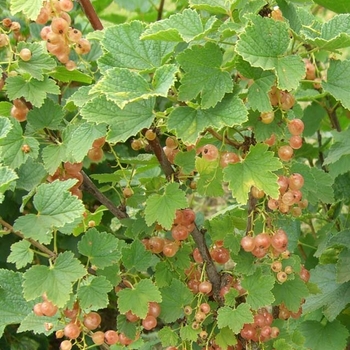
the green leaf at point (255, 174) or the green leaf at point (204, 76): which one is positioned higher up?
the green leaf at point (204, 76)

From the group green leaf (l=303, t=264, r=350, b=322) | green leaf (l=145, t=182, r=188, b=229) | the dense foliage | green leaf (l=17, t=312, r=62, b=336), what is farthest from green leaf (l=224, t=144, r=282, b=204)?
green leaf (l=303, t=264, r=350, b=322)

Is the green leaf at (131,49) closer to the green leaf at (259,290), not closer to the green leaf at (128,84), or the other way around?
the green leaf at (128,84)

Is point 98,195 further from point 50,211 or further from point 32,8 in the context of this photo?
point 32,8

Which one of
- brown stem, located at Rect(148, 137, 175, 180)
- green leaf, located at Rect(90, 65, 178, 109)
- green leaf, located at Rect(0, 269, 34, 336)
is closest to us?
green leaf, located at Rect(90, 65, 178, 109)

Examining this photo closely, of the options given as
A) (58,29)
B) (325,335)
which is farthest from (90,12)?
(325,335)

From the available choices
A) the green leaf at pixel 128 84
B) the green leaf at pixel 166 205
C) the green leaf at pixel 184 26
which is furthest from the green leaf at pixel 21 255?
the green leaf at pixel 184 26

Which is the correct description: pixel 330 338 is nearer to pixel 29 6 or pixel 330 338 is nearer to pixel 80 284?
pixel 80 284

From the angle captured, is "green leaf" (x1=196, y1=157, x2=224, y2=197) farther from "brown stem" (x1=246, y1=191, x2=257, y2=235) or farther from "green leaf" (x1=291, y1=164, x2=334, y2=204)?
"green leaf" (x1=291, y1=164, x2=334, y2=204)
